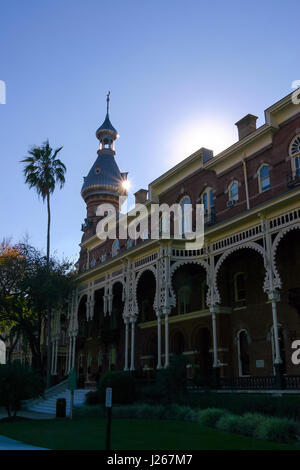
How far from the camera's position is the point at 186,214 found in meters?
29.8

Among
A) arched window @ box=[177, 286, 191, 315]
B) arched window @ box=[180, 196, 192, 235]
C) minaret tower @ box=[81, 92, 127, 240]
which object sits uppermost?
minaret tower @ box=[81, 92, 127, 240]

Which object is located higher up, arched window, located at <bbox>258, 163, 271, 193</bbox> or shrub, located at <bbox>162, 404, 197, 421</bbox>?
arched window, located at <bbox>258, 163, 271, 193</bbox>

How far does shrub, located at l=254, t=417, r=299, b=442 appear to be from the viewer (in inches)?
482

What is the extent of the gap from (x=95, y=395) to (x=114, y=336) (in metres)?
11.1

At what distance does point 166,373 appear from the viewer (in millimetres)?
19562

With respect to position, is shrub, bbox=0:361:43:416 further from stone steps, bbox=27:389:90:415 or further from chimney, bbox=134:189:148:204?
chimney, bbox=134:189:148:204

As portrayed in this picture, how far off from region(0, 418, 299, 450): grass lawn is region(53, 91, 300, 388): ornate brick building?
560cm

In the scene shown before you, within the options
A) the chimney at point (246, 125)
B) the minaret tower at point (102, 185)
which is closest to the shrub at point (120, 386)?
the chimney at point (246, 125)

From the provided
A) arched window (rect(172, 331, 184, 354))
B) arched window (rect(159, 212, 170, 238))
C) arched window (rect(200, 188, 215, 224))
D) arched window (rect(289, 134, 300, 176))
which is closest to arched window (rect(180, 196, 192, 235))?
arched window (rect(200, 188, 215, 224))

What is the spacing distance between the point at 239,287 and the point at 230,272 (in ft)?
3.38

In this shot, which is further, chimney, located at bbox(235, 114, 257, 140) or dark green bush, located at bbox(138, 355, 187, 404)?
chimney, located at bbox(235, 114, 257, 140)

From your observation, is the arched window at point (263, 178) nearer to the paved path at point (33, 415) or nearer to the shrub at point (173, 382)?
the shrub at point (173, 382)
